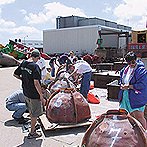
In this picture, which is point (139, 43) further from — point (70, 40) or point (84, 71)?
point (70, 40)

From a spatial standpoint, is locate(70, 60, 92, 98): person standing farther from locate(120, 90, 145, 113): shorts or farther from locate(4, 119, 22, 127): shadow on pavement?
locate(120, 90, 145, 113): shorts

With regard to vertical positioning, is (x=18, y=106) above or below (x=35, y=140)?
above

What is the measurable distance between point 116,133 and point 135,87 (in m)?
1.48

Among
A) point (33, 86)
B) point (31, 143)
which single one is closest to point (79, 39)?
point (33, 86)

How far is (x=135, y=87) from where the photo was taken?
4.31 meters

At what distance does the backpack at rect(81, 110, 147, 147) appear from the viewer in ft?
9.78

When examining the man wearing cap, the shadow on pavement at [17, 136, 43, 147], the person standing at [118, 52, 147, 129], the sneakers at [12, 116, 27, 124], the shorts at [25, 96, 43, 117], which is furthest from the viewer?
the sneakers at [12, 116, 27, 124]

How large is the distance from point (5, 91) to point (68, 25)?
4123 cm

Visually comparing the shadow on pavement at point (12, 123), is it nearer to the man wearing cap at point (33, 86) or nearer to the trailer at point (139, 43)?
the man wearing cap at point (33, 86)

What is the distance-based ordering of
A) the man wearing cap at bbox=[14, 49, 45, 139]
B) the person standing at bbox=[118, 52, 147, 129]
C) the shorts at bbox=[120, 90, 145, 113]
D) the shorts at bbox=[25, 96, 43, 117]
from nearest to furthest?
the person standing at bbox=[118, 52, 147, 129] → the shorts at bbox=[120, 90, 145, 113] → the man wearing cap at bbox=[14, 49, 45, 139] → the shorts at bbox=[25, 96, 43, 117]

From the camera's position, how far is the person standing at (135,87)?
431 centimetres

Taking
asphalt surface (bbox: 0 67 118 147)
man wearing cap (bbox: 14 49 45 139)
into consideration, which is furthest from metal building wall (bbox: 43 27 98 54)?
man wearing cap (bbox: 14 49 45 139)

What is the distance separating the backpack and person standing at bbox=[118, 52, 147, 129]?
4.06ft

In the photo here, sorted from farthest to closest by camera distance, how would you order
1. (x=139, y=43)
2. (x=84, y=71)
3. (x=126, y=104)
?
(x=139, y=43) < (x=84, y=71) < (x=126, y=104)
